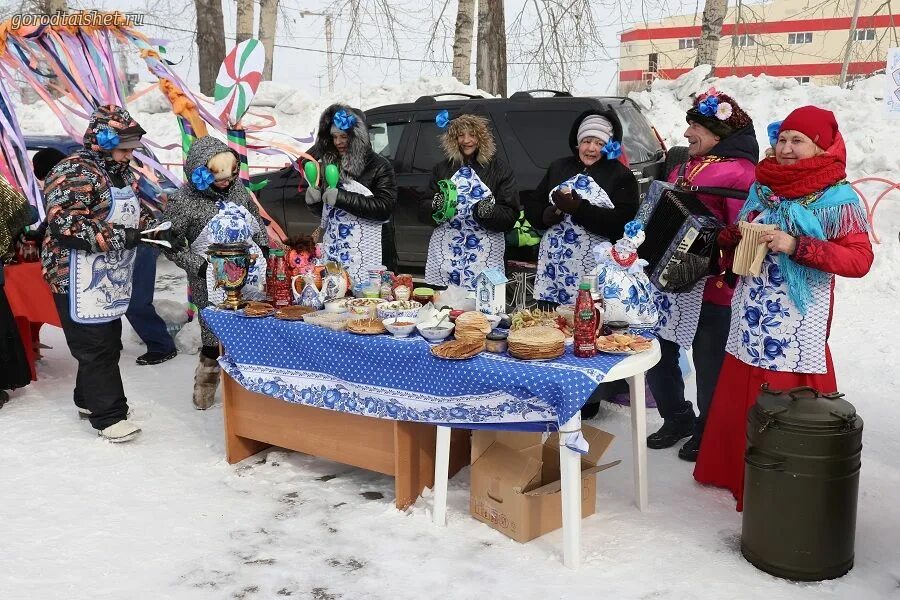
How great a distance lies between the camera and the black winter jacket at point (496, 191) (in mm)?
4660

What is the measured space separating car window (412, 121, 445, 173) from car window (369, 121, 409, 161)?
25cm

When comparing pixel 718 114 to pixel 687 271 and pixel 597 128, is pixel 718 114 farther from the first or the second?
pixel 687 271

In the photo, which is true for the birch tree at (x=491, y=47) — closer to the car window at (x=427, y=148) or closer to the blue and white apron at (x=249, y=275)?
the car window at (x=427, y=148)

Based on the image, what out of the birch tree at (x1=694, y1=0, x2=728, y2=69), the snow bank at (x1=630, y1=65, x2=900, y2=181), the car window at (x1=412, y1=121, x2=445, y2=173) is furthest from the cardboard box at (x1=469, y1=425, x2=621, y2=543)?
the birch tree at (x1=694, y1=0, x2=728, y2=69)

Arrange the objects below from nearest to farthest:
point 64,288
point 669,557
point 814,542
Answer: point 814,542, point 669,557, point 64,288

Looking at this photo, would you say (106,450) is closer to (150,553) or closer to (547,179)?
(150,553)

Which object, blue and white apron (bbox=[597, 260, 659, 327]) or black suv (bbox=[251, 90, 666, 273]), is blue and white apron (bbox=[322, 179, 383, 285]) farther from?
blue and white apron (bbox=[597, 260, 659, 327])

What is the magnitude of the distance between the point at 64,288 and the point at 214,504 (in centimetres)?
163

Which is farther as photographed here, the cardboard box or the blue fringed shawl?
the cardboard box

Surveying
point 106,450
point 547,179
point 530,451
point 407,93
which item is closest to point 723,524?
point 530,451

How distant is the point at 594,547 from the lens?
3.47m

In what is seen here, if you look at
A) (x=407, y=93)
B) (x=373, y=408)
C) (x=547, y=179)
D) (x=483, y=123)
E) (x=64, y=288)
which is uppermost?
(x=407, y=93)

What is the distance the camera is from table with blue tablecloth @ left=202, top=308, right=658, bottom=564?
3.22m

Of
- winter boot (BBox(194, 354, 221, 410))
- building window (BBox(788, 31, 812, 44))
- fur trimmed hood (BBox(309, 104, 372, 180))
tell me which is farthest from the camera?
building window (BBox(788, 31, 812, 44))
